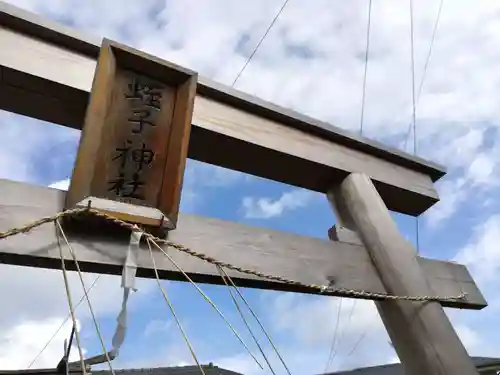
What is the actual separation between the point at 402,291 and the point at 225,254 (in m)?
0.62

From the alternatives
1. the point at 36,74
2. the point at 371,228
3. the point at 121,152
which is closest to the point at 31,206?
the point at 121,152

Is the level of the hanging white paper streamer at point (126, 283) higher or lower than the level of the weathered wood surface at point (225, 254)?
lower

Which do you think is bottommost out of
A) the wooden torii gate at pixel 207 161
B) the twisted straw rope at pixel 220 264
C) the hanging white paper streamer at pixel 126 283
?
the hanging white paper streamer at pixel 126 283

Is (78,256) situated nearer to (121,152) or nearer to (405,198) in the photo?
(121,152)

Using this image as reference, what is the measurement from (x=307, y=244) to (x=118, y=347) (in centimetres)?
72

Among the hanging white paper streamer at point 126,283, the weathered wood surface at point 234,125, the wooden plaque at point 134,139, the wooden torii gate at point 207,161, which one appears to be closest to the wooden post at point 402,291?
the wooden torii gate at point 207,161

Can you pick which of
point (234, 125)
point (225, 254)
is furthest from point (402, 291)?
point (234, 125)

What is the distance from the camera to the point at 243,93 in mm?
1632

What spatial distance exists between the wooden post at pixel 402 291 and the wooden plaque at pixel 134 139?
0.75m

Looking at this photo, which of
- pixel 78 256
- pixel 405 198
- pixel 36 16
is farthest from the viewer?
pixel 405 198

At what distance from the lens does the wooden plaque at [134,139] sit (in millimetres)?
1141

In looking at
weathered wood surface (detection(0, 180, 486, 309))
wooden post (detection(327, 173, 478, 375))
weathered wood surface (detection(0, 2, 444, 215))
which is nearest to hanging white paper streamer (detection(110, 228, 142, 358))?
weathered wood surface (detection(0, 180, 486, 309))

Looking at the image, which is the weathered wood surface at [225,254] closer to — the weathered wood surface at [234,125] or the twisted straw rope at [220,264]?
the twisted straw rope at [220,264]

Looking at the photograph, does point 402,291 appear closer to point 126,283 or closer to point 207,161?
point 207,161
